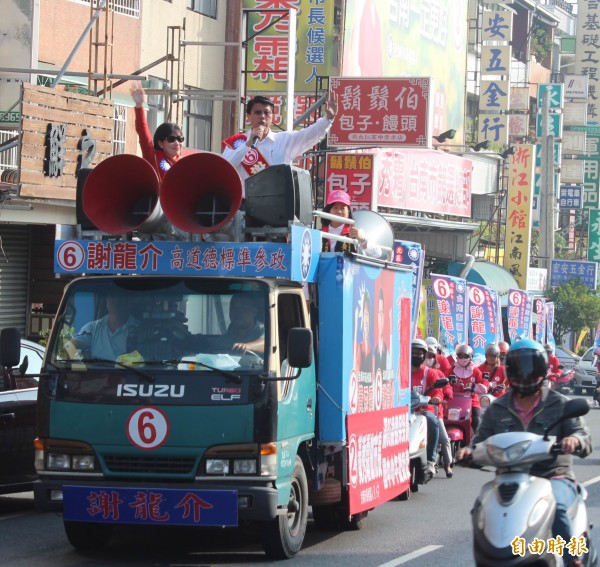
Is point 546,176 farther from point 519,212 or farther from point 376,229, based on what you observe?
point 376,229

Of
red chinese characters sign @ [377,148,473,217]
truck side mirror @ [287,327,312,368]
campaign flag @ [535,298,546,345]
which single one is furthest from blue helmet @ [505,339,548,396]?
campaign flag @ [535,298,546,345]

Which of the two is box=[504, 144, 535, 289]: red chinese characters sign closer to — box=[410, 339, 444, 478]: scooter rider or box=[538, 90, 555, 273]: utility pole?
box=[538, 90, 555, 273]: utility pole

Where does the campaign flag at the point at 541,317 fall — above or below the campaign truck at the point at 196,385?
below

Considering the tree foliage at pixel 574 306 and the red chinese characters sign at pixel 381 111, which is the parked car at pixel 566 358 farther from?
the red chinese characters sign at pixel 381 111

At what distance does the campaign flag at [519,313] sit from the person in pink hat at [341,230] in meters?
20.8

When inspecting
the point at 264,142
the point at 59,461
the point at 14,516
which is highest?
the point at 264,142

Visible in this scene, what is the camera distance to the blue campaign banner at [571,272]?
51.6 m

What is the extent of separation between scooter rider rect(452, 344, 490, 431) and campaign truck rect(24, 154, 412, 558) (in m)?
7.42

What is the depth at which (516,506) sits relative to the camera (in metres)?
6.22

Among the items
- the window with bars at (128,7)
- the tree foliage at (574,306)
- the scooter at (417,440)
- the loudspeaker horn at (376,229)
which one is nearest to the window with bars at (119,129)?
the window with bars at (128,7)

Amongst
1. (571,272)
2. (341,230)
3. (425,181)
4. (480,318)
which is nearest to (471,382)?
(341,230)

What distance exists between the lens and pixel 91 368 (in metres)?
9.08

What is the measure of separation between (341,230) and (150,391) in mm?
2792

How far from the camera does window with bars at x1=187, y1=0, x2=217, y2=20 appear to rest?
2885cm
